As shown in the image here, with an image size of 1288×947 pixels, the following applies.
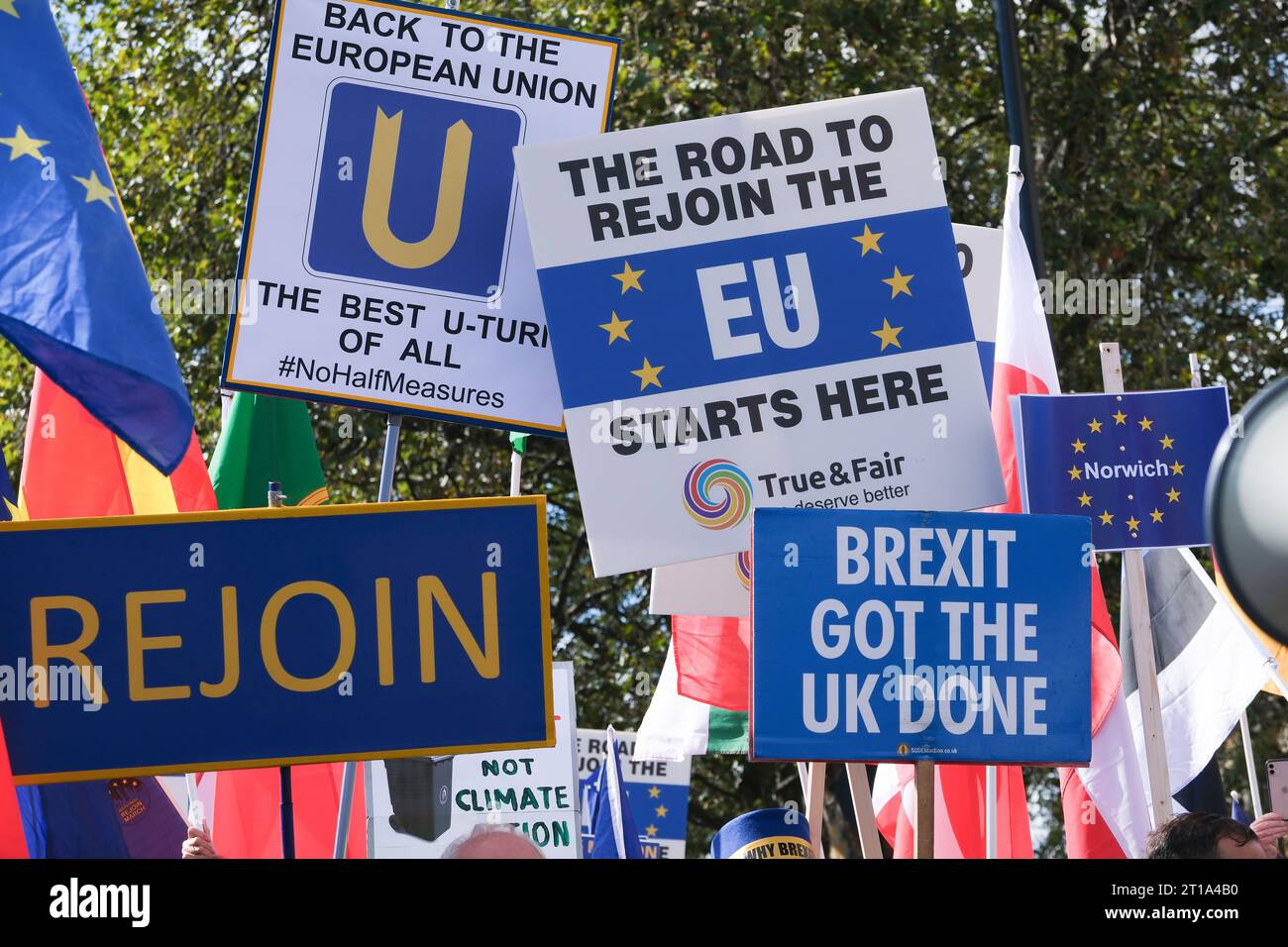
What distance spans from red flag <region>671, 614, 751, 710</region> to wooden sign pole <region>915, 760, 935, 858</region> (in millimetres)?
2851

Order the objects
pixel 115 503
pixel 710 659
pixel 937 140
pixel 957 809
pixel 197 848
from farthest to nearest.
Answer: pixel 937 140
pixel 710 659
pixel 957 809
pixel 115 503
pixel 197 848

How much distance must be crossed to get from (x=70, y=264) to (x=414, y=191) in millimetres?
1052

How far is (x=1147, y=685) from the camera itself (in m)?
5.71

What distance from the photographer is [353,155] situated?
5062 millimetres

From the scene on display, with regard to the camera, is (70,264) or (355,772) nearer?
(70,264)

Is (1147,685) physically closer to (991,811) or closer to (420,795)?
(991,811)

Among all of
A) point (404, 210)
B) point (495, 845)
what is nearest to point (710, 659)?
point (404, 210)

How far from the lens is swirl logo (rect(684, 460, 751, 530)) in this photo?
480 centimetres

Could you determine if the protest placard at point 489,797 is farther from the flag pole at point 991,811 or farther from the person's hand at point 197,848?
the person's hand at point 197,848

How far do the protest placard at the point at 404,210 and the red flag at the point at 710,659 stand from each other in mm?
2036

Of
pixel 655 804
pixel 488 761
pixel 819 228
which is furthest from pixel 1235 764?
pixel 819 228

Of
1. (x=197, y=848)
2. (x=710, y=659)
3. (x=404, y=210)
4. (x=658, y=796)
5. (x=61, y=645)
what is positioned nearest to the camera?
(x=61, y=645)
